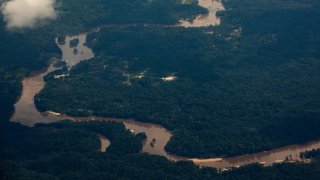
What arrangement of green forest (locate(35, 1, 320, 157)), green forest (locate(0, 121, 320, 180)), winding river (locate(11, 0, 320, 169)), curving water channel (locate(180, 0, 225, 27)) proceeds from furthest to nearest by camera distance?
1. curving water channel (locate(180, 0, 225, 27))
2. green forest (locate(35, 1, 320, 157))
3. winding river (locate(11, 0, 320, 169))
4. green forest (locate(0, 121, 320, 180))

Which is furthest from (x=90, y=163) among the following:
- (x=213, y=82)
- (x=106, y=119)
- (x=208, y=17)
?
(x=208, y=17)

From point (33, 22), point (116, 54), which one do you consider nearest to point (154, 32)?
point (116, 54)

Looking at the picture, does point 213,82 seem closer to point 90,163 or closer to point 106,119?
point 106,119

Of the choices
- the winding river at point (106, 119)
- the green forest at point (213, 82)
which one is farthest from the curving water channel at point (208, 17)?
the winding river at point (106, 119)

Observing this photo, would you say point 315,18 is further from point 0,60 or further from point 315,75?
point 0,60

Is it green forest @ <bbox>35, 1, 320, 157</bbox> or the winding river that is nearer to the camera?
the winding river

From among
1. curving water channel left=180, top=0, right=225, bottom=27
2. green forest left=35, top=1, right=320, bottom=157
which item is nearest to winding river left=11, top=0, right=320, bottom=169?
green forest left=35, top=1, right=320, bottom=157

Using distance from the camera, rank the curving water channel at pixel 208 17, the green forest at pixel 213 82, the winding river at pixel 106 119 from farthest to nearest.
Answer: the curving water channel at pixel 208 17, the green forest at pixel 213 82, the winding river at pixel 106 119

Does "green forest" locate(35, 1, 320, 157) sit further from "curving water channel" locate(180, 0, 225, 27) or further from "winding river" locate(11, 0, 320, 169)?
"curving water channel" locate(180, 0, 225, 27)

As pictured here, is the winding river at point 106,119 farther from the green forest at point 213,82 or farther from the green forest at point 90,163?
the green forest at point 90,163
